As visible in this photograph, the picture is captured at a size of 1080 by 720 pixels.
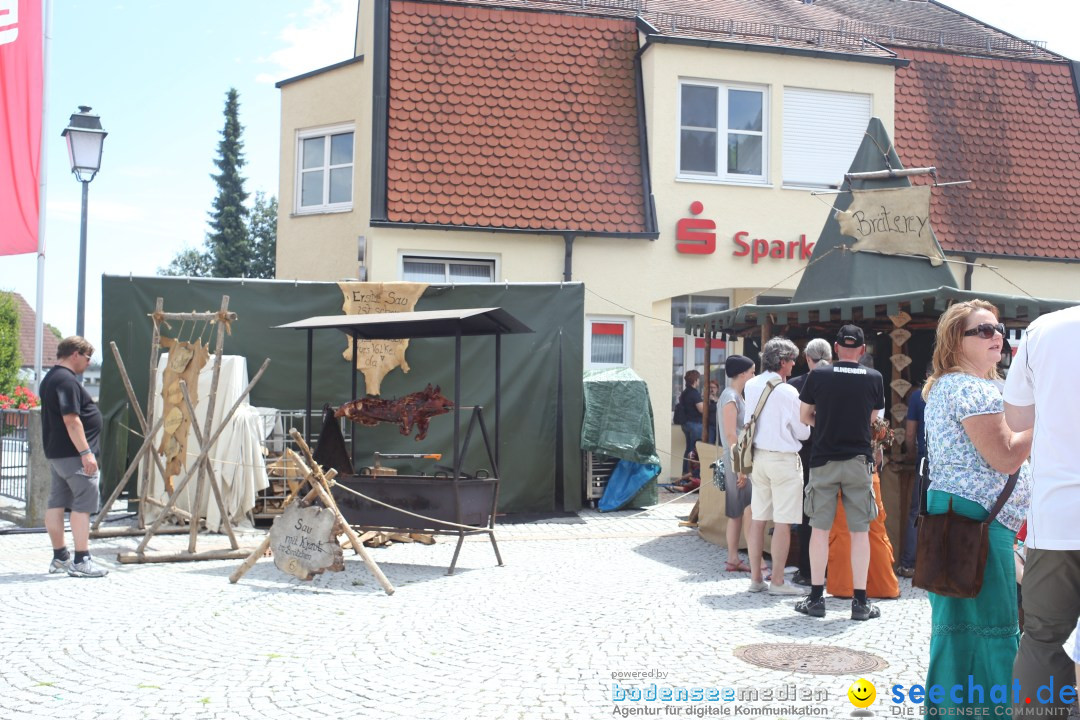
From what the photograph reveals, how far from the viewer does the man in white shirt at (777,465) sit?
800 cm

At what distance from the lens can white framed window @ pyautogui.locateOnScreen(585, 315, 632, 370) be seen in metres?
16.0

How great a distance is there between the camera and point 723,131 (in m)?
16.8

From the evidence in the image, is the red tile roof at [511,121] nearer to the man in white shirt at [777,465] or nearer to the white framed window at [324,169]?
the white framed window at [324,169]

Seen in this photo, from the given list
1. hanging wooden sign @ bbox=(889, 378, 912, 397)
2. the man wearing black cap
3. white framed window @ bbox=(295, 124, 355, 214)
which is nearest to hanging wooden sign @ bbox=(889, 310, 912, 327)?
hanging wooden sign @ bbox=(889, 378, 912, 397)

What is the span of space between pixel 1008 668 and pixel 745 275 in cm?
1264

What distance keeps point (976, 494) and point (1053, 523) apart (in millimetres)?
839

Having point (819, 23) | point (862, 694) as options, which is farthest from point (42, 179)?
point (819, 23)

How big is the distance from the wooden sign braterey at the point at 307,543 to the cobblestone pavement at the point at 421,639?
187 millimetres

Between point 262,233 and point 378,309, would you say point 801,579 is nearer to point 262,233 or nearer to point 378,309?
point 378,309

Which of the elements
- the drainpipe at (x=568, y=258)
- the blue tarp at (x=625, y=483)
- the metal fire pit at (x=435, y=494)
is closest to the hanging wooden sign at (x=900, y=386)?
the metal fire pit at (x=435, y=494)

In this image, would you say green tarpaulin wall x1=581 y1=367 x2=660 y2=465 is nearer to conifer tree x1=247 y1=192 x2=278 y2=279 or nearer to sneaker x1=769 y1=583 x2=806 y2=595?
sneaker x1=769 y1=583 x2=806 y2=595

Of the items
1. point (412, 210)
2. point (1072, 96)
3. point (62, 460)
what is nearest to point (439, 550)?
point (62, 460)

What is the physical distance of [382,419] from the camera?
9.98 meters

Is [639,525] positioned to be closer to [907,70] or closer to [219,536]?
[219,536]
